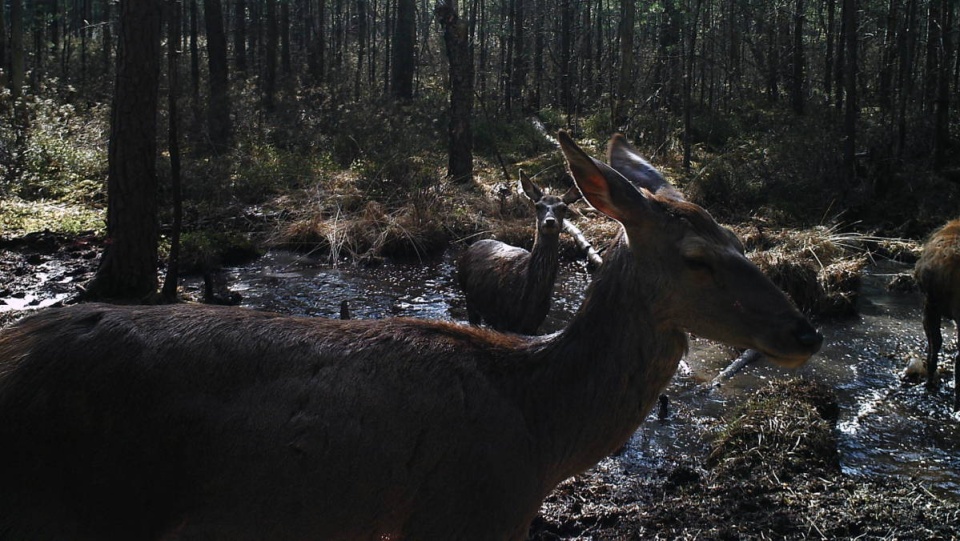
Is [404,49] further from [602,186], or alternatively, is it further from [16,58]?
[602,186]

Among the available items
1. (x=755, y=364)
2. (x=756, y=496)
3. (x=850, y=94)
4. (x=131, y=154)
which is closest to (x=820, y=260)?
(x=755, y=364)

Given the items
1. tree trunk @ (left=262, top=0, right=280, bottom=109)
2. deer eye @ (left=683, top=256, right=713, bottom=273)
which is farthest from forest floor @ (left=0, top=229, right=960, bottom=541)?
tree trunk @ (left=262, top=0, right=280, bottom=109)

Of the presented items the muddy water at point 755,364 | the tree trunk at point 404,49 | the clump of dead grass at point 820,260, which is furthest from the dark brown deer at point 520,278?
the tree trunk at point 404,49

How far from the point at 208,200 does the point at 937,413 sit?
13164 millimetres

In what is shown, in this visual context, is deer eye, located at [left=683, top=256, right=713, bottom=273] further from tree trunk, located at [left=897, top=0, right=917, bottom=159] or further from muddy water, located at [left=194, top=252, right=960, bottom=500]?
tree trunk, located at [left=897, top=0, right=917, bottom=159]

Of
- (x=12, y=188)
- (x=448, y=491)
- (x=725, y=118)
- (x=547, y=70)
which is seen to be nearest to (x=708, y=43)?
(x=547, y=70)

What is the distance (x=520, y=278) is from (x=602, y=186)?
5.99m

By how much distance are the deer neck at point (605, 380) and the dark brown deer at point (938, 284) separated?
6.47 m

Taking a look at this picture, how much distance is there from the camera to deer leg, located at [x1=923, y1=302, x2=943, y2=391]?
828cm

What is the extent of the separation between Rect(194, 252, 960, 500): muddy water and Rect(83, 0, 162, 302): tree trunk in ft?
6.13

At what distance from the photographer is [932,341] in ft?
28.0

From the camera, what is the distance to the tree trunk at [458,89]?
55.1ft

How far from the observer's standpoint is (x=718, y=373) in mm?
8602

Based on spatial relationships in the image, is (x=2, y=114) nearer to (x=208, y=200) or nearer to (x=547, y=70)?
(x=208, y=200)
